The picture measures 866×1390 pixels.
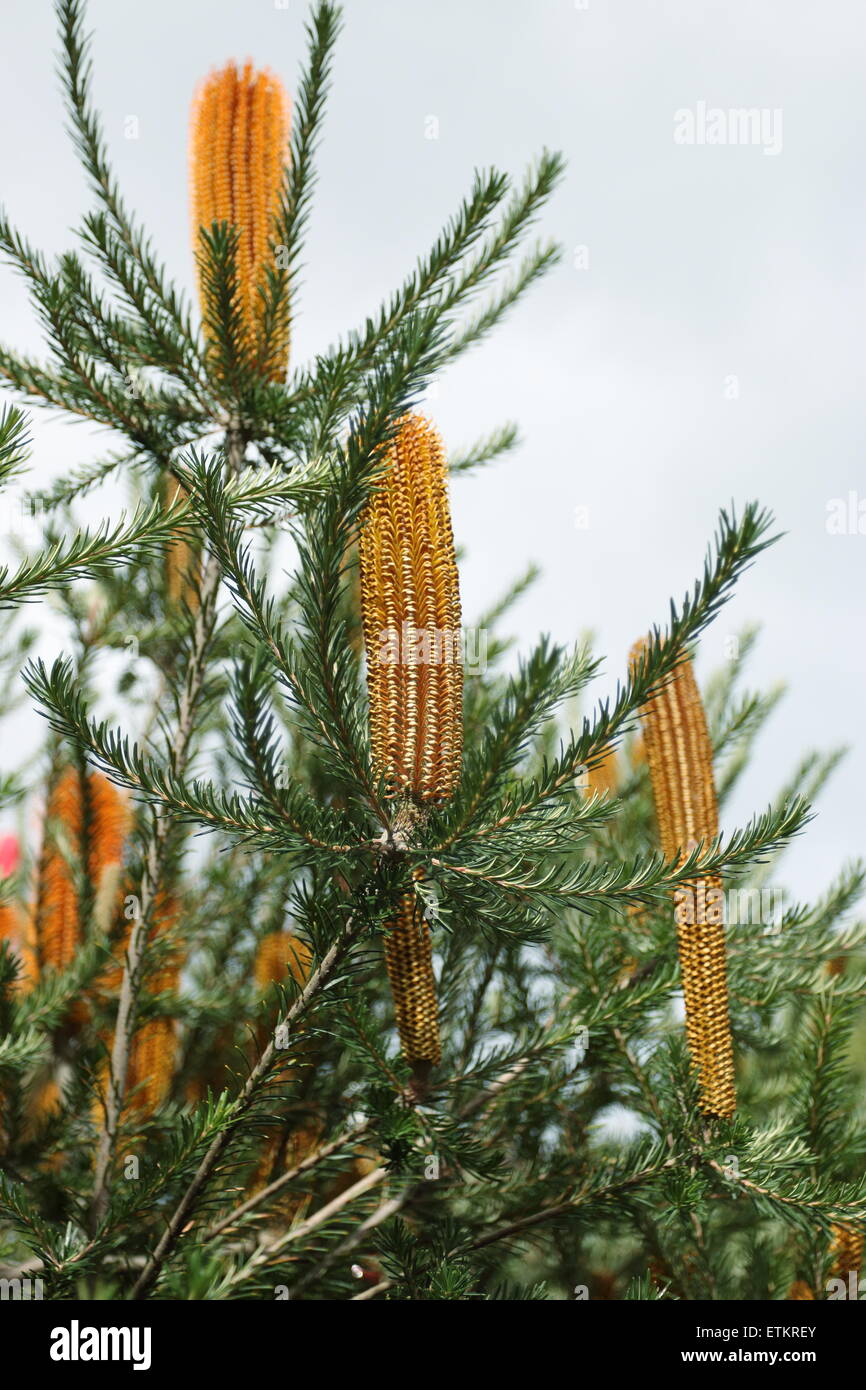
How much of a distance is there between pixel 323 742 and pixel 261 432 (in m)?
0.76

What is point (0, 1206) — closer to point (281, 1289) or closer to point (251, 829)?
point (281, 1289)

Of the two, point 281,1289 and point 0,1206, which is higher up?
point 0,1206

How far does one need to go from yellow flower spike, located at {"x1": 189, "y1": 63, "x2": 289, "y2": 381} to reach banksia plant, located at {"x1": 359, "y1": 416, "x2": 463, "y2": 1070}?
0.60 meters

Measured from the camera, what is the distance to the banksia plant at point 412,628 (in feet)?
4.07

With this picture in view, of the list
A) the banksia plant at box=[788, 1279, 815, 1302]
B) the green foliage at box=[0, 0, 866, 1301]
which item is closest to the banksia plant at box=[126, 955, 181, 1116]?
the green foliage at box=[0, 0, 866, 1301]

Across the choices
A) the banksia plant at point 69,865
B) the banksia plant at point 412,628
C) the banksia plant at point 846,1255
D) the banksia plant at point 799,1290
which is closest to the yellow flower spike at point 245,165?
the banksia plant at point 412,628

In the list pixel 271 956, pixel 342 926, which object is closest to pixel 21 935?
pixel 271 956

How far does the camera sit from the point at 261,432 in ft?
5.90

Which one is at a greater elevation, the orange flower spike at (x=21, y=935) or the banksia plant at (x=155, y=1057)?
the orange flower spike at (x=21, y=935)

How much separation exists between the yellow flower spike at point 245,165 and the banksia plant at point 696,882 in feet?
2.74

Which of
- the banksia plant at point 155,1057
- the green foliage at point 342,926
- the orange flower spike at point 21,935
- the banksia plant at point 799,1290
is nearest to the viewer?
the green foliage at point 342,926

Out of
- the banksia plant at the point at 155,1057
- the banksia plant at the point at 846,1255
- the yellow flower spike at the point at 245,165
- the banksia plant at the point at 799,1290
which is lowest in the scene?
the banksia plant at the point at 799,1290

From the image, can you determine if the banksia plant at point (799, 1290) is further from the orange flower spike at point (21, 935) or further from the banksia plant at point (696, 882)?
the orange flower spike at point (21, 935)

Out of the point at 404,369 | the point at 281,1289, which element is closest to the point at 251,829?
the point at 404,369
